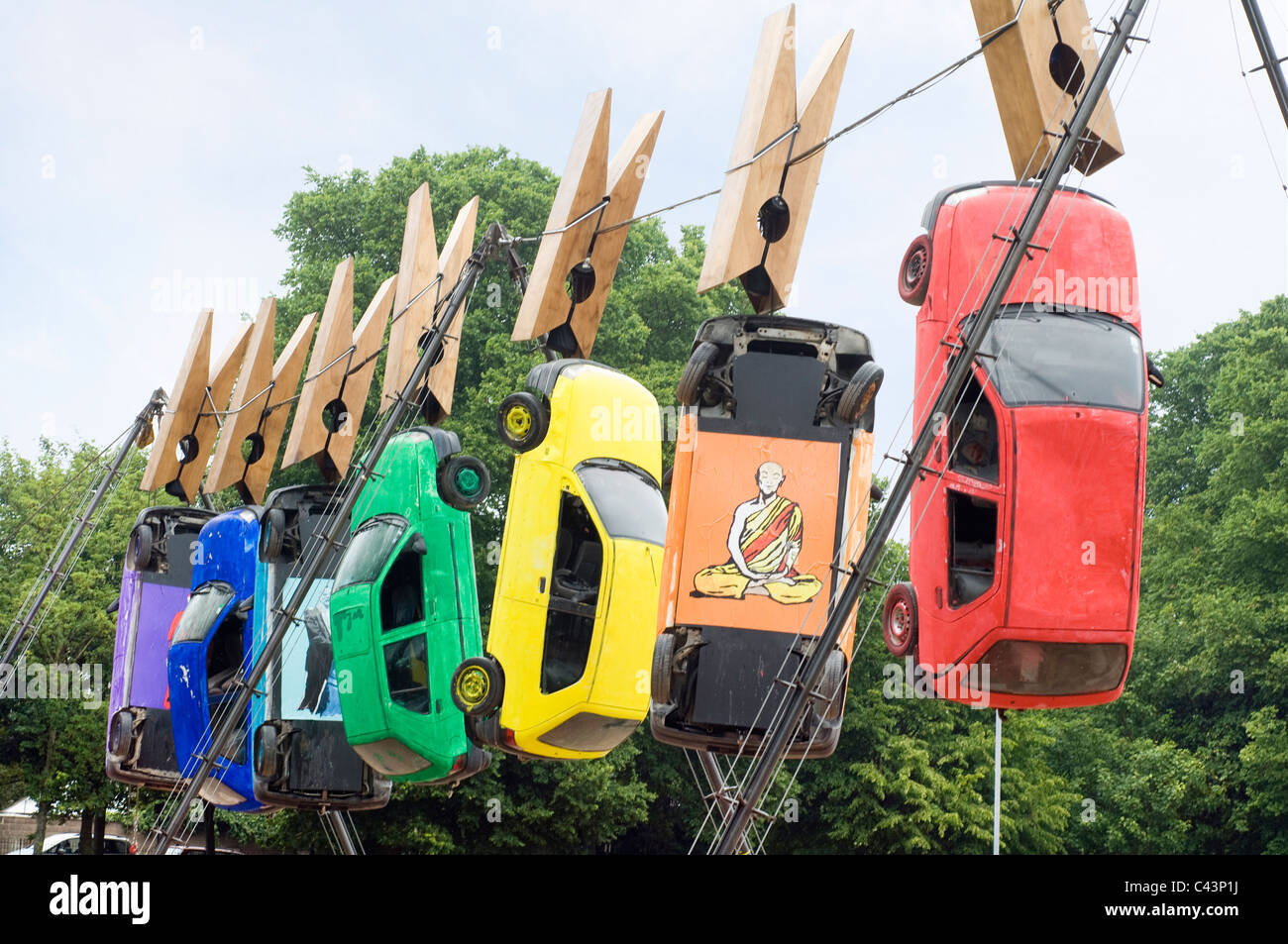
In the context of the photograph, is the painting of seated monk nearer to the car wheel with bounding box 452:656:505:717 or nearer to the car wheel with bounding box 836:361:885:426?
the car wheel with bounding box 836:361:885:426

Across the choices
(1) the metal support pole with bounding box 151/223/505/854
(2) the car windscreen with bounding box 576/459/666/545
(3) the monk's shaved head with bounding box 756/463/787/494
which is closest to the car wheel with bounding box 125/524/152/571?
(1) the metal support pole with bounding box 151/223/505/854

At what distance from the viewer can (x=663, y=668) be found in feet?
30.2

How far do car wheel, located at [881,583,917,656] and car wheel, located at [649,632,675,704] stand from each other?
1365 millimetres

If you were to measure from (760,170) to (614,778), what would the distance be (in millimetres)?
16049

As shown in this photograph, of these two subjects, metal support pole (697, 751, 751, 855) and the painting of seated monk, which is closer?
the painting of seated monk

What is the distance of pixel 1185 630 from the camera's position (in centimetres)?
2669

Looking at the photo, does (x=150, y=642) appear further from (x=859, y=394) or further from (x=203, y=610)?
(x=859, y=394)

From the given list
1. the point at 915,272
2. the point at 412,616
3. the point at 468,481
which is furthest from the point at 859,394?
the point at 412,616

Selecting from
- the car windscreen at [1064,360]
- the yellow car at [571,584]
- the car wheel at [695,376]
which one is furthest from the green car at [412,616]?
the car windscreen at [1064,360]

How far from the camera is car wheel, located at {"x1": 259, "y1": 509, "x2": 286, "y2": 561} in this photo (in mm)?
13867

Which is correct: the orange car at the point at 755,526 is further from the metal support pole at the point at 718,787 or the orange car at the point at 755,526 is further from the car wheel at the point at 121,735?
the car wheel at the point at 121,735

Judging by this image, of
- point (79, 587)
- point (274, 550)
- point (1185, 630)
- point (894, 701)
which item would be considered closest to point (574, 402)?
point (274, 550)

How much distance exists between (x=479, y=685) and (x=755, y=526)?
251cm

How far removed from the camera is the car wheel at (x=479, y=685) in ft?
34.5
